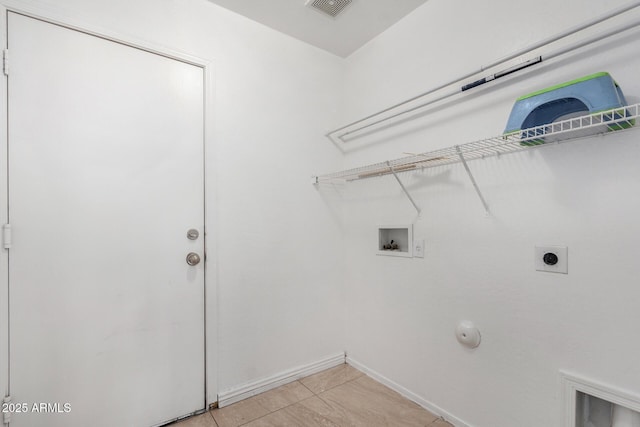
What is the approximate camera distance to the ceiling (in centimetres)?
181

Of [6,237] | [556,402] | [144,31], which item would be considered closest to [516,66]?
[556,402]

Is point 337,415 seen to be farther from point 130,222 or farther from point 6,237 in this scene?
point 6,237

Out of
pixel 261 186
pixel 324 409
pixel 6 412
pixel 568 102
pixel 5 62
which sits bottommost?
pixel 324 409

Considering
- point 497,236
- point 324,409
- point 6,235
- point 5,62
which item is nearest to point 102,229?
point 6,235

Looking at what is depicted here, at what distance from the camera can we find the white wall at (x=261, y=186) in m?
1.75

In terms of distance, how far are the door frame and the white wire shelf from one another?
0.91m

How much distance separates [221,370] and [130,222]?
1.00 m

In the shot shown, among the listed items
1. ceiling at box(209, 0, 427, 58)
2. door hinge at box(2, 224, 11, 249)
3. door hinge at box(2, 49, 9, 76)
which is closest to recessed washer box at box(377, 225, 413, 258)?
ceiling at box(209, 0, 427, 58)

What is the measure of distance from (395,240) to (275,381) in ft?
4.04

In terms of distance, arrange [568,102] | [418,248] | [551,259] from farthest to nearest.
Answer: [418,248] < [551,259] < [568,102]

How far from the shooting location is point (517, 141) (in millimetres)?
1219

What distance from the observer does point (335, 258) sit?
7.63ft

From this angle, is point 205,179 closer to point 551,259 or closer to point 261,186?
point 261,186

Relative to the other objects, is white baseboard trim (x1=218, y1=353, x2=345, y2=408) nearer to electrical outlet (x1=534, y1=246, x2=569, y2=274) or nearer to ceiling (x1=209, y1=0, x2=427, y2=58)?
electrical outlet (x1=534, y1=246, x2=569, y2=274)
